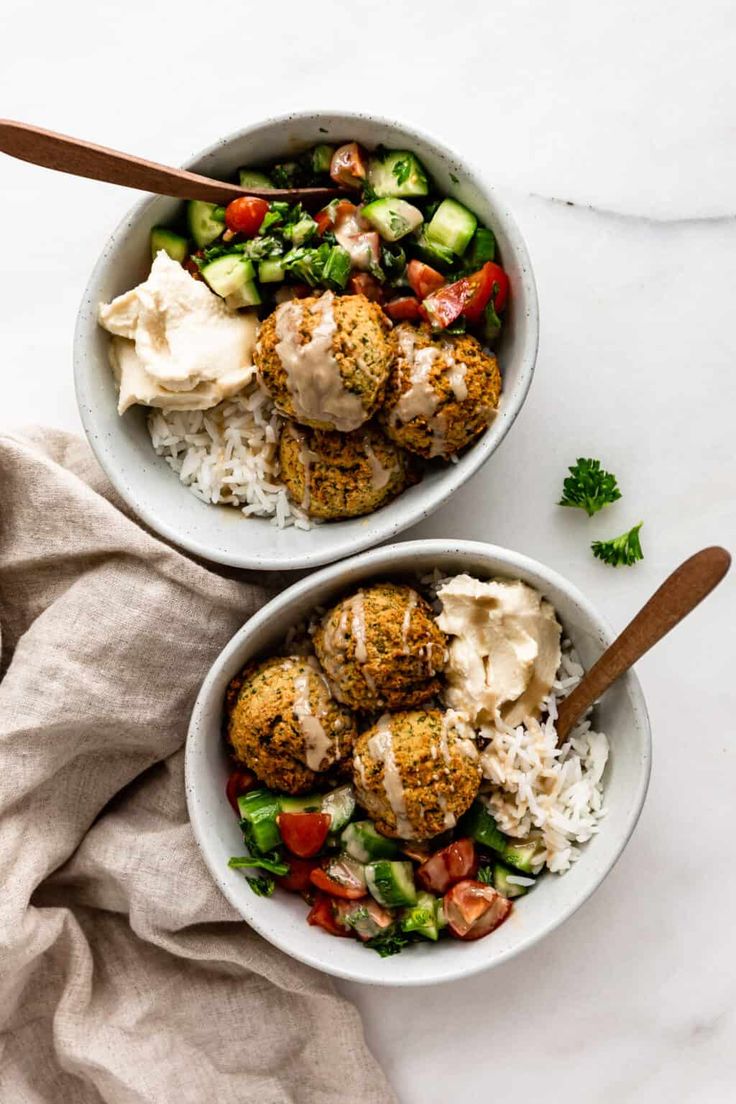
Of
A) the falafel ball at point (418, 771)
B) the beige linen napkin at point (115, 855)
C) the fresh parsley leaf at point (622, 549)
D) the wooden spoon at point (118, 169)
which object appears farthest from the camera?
the fresh parsley leaf at point (622, 549)

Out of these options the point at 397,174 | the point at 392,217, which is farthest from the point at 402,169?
the point at 392,217

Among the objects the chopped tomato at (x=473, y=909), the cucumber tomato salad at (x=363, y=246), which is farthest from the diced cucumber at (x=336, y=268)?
the chopped tomato at (x=473, y=909)

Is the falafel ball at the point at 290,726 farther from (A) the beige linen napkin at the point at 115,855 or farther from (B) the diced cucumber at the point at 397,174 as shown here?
(B) the diced cucumber at the point at 397,174

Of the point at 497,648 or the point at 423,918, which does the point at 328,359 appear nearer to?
the point at 497,648

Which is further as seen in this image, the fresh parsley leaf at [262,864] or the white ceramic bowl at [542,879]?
the fresh parsley leaf at [262,864]

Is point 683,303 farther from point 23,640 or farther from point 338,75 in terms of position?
point 23,640

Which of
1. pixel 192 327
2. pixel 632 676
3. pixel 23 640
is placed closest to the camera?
Answer: pixel 632 676

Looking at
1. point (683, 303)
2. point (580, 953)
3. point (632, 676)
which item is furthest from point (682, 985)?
point (683, 303)
